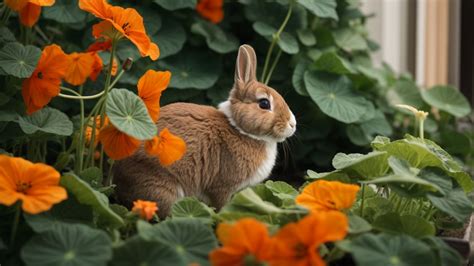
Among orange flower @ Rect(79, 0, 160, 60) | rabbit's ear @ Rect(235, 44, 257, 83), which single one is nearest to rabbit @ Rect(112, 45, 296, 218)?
rabbit's ear @ Rect(235, 44, 257, 83)

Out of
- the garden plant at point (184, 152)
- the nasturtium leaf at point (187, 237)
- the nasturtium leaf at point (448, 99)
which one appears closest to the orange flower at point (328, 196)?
the garden plant at point (184, 152)

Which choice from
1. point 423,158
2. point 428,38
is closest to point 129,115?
point 423,158

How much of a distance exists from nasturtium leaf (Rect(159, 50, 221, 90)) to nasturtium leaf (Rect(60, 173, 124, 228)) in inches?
39.3

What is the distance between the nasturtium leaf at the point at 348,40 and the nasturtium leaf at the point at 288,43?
31 cm

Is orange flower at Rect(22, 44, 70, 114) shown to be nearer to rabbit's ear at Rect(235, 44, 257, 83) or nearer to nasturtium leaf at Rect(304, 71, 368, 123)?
rabbit's ear at Rect(235, 44, 257, 83)

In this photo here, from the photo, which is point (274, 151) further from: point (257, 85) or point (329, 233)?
point (329, 233)

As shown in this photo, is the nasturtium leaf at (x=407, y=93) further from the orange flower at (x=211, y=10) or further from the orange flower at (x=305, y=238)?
the orange flower at (x=305, y=238)

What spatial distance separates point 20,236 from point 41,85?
1.33ft

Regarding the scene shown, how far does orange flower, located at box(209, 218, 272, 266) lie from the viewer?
1.16 meters

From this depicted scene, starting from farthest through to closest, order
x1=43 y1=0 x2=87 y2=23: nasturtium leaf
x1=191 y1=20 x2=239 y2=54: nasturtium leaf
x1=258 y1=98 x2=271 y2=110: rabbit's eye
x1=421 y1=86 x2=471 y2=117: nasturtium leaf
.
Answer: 1. x1=421 y1=86 x2=471 y2=117: nasturtium leaf
2. x1=191 y1=20 x2=239 y2=54: nasturtium leaf
3. x1=43 y1=0 x2=87 y2=23: nasturtium leaf
4. x1=258 y1=98 x2=271 y2=110: rabbit's eye

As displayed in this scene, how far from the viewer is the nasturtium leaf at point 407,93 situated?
3025 millimetres

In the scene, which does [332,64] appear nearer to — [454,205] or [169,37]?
[169,37]

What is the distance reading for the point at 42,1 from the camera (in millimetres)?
1729

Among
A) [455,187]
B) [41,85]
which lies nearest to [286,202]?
[455,187]
